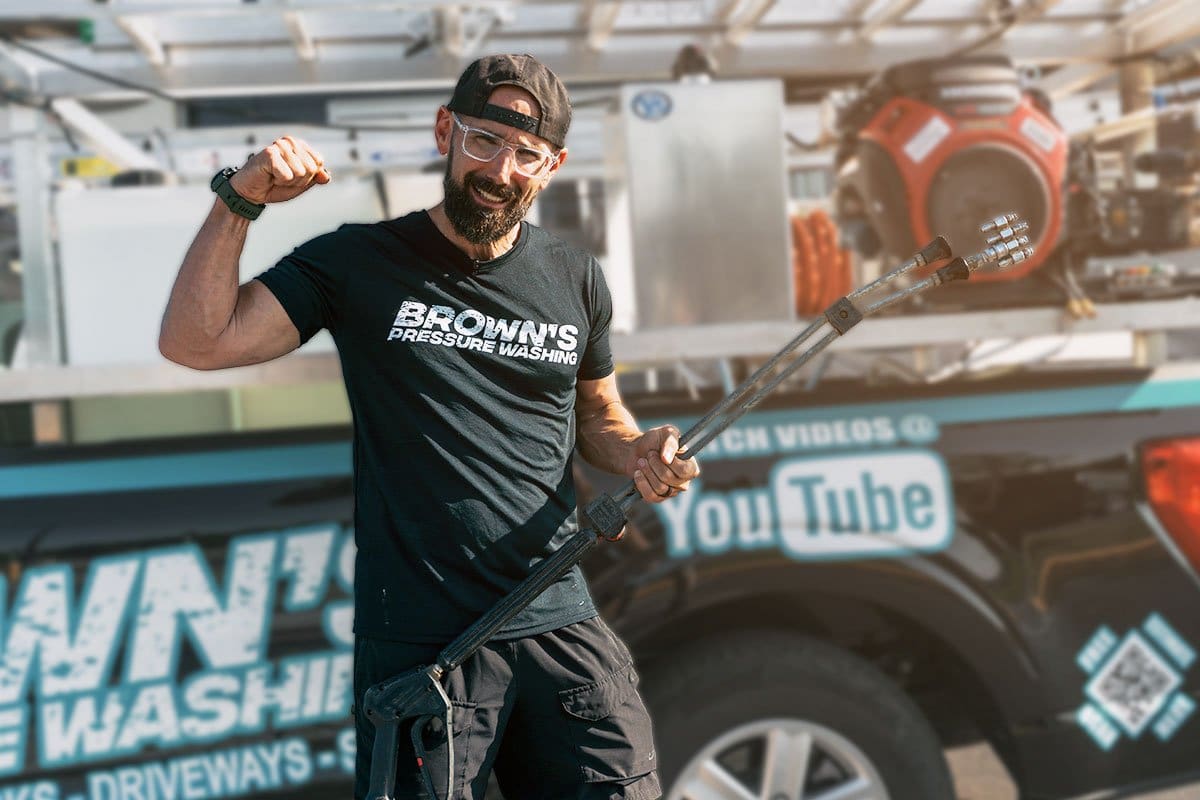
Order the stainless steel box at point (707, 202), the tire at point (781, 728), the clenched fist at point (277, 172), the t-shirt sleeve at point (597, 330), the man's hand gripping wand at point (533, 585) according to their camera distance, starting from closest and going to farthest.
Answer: the clenched fist at point (277, 172)
the man's hand gripping wand at point (533, 585)
the t-shirt sleeve at point (597, 330)
the tire at point (781, 728)
the stainless steel box at point (707, 202)

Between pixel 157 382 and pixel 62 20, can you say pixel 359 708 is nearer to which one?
pixel 157 382

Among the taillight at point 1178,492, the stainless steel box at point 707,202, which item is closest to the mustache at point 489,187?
the stainless steel box at point 707,202

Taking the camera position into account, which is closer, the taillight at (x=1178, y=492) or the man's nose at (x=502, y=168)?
the man's nose at (x=502, y=168)

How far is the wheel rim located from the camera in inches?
111

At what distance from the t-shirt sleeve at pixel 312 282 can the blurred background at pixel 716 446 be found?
2.75ft

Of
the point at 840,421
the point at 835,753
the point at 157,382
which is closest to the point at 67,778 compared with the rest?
the point at 157,382

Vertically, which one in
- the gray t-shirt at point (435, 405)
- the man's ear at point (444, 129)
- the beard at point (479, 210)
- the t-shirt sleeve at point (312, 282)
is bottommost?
the gray t-shirt at point (435, 405)

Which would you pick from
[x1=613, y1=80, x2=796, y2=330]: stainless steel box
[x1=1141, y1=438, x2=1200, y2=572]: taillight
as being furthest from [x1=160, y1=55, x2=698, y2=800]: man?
[x1=1141, y1=438, x2=1200, y2=572]: taillight

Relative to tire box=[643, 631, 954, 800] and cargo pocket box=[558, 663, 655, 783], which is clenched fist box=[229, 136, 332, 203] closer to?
cargo pocket box=[558, 663, 655, 783]

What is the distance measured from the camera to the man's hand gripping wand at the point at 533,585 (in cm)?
196

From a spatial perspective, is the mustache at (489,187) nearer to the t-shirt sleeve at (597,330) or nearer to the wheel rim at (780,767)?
the t-shirt sleeve at (597,330)

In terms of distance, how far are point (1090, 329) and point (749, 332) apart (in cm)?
83

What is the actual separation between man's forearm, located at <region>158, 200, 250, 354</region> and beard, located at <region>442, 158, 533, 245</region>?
1.08 feet

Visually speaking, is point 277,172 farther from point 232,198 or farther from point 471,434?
point 471,434
